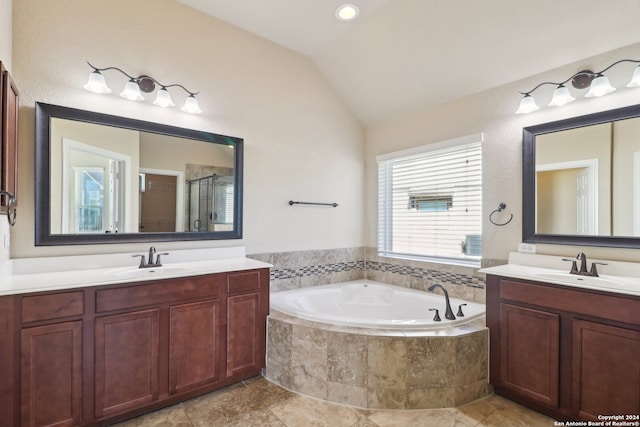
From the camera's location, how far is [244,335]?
2268 millimetres

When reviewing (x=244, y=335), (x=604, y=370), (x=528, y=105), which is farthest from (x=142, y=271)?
(x=528, y=105)

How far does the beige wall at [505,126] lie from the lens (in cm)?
208

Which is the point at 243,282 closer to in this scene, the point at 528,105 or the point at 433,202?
the point at 433,202

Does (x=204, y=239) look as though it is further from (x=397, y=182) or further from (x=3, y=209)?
(x=397, y=182)

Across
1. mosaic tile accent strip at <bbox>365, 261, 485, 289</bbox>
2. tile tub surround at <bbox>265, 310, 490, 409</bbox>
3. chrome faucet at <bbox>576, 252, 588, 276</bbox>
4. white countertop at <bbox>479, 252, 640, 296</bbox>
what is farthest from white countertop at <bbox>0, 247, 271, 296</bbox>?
chrome faucet at <bbox>576, 252, 588, 276</bbox>

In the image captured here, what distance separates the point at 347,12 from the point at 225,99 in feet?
4.26

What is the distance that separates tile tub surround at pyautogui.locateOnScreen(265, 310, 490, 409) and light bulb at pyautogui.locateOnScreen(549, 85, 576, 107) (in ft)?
5.80

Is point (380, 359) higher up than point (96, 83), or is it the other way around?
point (96, 83)

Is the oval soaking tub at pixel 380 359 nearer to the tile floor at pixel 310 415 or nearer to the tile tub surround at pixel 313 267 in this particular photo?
the tile floor at pixel 310 415

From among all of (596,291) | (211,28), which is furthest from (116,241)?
(596,291)

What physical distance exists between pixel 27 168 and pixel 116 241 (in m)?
0.68

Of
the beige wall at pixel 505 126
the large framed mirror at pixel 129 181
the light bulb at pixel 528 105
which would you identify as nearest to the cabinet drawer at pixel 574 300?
the beige wall at pixel 505 126

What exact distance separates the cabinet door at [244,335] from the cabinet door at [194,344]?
0.09m

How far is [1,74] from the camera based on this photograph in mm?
1502
